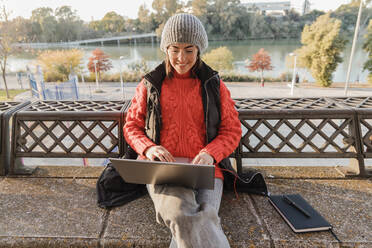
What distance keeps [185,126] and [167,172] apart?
38cm

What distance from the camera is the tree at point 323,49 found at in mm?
20078

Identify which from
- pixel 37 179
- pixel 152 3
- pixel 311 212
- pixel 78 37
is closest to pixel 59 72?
pixel 37 179

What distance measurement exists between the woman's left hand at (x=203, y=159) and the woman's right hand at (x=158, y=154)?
13 centimetres

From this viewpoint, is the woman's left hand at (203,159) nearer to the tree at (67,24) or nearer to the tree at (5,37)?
the tree at (5,37)

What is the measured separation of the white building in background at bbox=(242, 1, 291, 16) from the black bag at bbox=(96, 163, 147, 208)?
2380 inches

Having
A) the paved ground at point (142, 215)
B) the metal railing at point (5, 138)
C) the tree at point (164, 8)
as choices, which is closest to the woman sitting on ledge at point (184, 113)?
the paved ground at point (142, 215)

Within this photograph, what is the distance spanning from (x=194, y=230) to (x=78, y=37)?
53.5 metres

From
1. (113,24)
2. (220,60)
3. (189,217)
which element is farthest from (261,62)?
(113,24)

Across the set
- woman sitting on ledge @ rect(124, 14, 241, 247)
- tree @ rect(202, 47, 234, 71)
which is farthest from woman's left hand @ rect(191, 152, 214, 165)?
tree @ rect(202, 47, 234, 71)

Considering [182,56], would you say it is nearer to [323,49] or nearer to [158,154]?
[158,154]

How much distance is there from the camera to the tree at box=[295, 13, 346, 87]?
20078 millimetres

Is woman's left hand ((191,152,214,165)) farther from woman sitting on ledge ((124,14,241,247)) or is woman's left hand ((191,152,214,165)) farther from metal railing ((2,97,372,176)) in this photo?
metal railing ((2,97,372,176))

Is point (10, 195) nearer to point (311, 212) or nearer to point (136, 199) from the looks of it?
point (136, 199)

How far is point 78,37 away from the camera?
1870 inches
